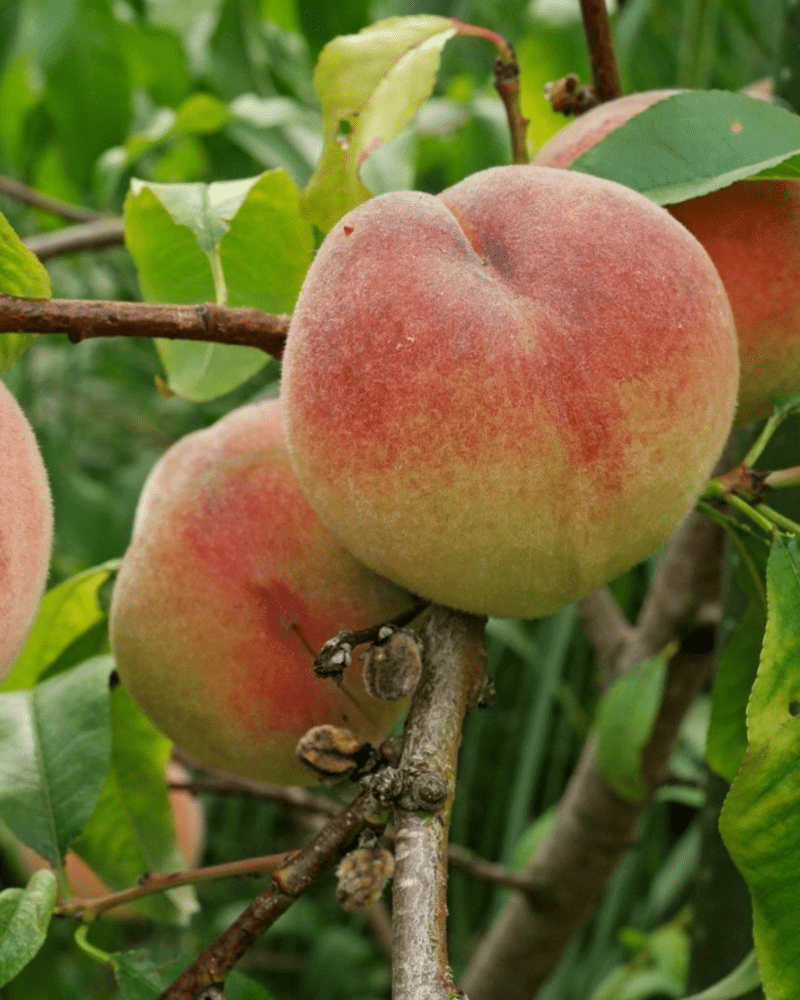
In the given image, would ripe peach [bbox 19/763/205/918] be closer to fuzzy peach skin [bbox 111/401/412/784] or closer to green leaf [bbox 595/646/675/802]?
green leaf [bbox 595/646/675/802]

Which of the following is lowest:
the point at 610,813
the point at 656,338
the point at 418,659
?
the point at 610,813

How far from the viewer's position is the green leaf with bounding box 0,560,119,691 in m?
0.80

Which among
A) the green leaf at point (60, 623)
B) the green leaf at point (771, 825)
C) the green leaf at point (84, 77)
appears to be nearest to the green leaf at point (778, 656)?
the green leaf at point (771, 825)

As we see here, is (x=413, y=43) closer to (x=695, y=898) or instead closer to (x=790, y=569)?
(x=790, y=569)

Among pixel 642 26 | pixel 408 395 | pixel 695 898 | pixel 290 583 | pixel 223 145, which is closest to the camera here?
pixel 408 395

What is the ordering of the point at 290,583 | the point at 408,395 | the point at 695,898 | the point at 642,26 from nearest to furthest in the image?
the point at 408,395
the point at 290,583
the point at 695,898
the point at 642,26

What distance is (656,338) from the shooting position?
484 millimetres

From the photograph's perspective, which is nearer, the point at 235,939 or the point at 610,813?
the point at 235,939

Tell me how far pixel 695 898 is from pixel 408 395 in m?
0.56

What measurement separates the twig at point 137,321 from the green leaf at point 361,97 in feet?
0.36

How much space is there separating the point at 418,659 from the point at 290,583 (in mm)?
104

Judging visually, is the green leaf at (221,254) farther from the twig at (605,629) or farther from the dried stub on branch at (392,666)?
the twig at (605,629)

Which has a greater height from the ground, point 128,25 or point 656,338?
point 656,338

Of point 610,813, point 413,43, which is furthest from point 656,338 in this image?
point 610,813
